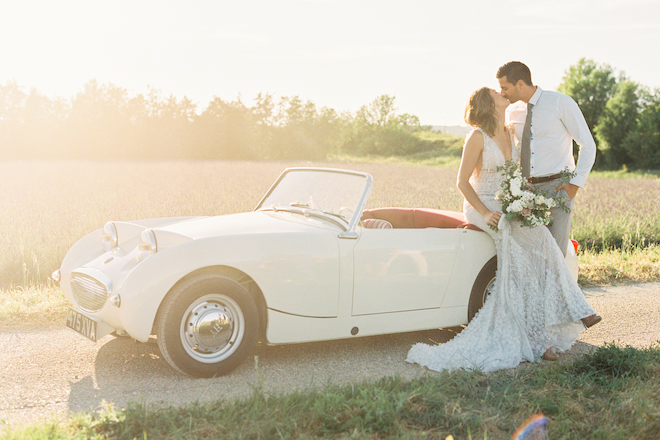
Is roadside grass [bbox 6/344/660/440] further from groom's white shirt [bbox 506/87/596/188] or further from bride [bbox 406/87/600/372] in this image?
groom's white shirt [bbox 506/87/596/188]

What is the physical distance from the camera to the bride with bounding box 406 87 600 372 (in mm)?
4551

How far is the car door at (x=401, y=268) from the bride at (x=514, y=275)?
0.42 meters

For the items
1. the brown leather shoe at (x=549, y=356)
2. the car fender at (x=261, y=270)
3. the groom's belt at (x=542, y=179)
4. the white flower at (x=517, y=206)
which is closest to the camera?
the car fender at (x=261, y=270)

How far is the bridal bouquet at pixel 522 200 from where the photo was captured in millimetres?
4342

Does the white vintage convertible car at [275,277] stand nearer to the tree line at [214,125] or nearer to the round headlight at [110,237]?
the round headlight at [110,237]

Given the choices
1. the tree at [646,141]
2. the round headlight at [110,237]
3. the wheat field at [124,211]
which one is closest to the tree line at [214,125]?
the tree at [646,141]

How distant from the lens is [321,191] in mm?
4738

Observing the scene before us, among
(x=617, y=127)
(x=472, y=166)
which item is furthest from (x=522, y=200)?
(x=617, y=127)

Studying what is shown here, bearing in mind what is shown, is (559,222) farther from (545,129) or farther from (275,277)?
(275,277)

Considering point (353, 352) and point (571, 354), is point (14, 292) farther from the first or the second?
point (571, 354)

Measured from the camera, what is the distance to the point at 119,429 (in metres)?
2.88

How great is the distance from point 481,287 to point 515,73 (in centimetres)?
179

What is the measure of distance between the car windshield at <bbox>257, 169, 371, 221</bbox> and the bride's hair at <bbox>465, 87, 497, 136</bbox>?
102cm

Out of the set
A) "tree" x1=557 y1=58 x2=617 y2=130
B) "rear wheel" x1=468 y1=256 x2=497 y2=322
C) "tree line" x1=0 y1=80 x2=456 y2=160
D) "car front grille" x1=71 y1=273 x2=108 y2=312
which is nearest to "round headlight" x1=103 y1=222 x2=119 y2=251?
"car front grille" x1=71 y1=273 x2=108 y2=312
